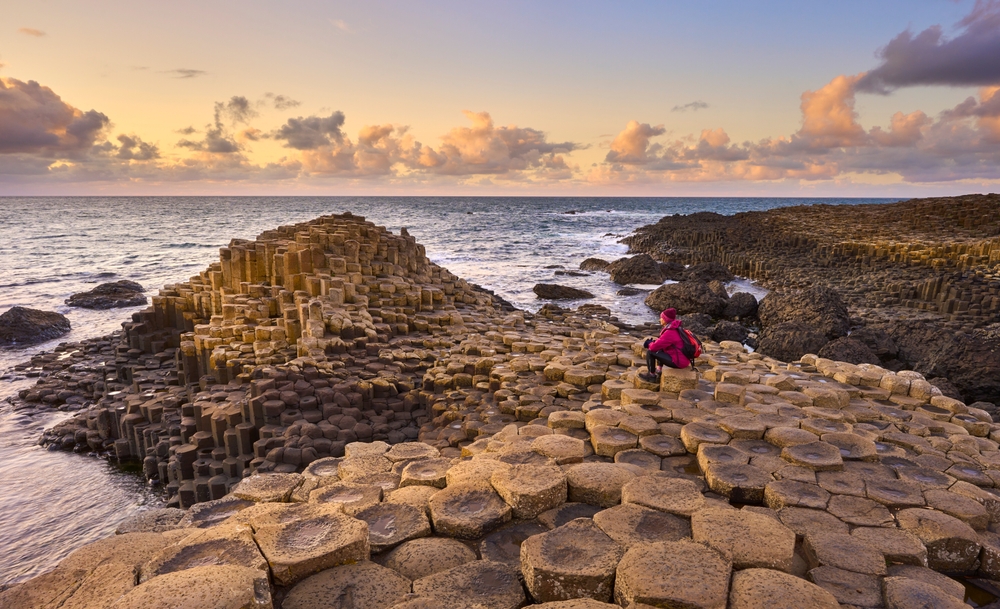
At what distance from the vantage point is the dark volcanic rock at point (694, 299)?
1873 cm

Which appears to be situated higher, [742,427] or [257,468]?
[742,427]

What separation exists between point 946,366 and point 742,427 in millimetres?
8499

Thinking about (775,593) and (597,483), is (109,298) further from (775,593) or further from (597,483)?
(775,593)

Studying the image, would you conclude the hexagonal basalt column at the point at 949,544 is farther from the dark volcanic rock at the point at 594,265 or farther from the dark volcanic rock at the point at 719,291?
the dark volcanic rock at the point at 594,265

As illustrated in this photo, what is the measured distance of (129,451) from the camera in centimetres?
916

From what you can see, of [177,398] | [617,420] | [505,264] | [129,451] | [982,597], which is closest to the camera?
[982,597]

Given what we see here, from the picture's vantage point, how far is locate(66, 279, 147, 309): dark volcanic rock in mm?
21453

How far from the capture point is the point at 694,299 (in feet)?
61.8

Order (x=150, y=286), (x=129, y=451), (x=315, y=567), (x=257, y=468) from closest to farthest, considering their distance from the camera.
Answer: (x=315, y=567) → (x=257, y=468) → (x=129, y=451) → (x=150, y=286)

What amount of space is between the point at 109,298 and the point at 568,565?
25.8 m

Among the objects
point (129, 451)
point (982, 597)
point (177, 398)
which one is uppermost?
point (982, 597)

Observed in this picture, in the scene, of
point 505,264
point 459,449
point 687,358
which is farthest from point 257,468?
point 505,264

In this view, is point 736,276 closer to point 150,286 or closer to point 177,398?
point 177,398

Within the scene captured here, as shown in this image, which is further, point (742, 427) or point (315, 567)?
point (742, 427)
